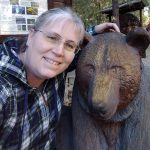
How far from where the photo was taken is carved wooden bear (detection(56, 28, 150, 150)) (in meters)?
1.49

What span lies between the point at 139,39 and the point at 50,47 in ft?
1.40

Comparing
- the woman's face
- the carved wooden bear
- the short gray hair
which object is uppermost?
the short gray hair

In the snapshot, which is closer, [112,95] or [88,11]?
[112,95]

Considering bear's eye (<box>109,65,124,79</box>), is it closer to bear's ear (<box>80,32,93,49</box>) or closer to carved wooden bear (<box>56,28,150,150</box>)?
carved wooden bear (<box>56,28,150,150</box>)

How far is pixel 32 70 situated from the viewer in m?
Answer: 1.58

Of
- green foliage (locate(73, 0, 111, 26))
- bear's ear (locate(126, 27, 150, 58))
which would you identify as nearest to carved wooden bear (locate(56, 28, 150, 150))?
bear's ear (locate(126, 27, 150, 58))

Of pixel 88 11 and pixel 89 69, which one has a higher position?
pixel 88 11

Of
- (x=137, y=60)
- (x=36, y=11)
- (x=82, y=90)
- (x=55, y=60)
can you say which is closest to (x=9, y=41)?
(x=55, y=60)

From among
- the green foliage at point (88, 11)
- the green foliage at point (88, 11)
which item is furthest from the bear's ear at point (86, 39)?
the green foliage at point (88, 11)

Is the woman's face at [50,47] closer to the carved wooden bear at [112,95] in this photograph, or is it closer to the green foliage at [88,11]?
the carved wooden bear at [112,95]

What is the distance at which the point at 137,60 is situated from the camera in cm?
160

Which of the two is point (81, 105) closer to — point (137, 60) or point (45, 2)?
point (137, 60)

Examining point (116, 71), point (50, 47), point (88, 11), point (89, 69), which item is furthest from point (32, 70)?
point (88, 11)

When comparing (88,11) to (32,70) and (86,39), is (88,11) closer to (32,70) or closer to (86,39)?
(86,39)
